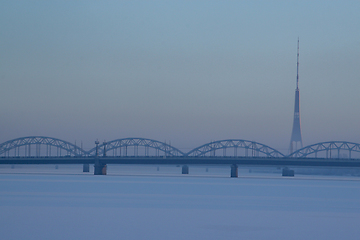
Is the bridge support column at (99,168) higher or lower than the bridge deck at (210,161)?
lower

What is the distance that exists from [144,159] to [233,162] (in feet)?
57.6

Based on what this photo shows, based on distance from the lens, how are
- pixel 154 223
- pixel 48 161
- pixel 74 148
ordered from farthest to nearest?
1. pixel 74 148
2. pixel 48 161
3. pixel 154 223

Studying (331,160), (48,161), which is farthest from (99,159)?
(331,160)

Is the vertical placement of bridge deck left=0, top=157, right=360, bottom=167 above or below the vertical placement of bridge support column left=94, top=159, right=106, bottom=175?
above

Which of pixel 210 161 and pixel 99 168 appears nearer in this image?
Result: pixel 210 161

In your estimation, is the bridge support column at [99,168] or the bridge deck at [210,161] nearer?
the bridge deck at [210,161]

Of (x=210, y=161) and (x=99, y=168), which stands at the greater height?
(x=210, y=161)

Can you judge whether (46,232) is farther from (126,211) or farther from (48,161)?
(48,161)

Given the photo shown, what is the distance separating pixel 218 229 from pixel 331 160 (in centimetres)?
7757

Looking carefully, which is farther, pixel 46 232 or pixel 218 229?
pixel 218 229

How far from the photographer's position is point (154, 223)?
73.3 ft

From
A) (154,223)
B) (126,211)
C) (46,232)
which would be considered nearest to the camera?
(46,232)

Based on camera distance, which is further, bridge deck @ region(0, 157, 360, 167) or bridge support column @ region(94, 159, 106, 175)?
bridge support column @ region(94, 159, 106, 175)

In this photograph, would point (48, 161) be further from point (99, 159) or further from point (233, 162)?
point (233, 162)
